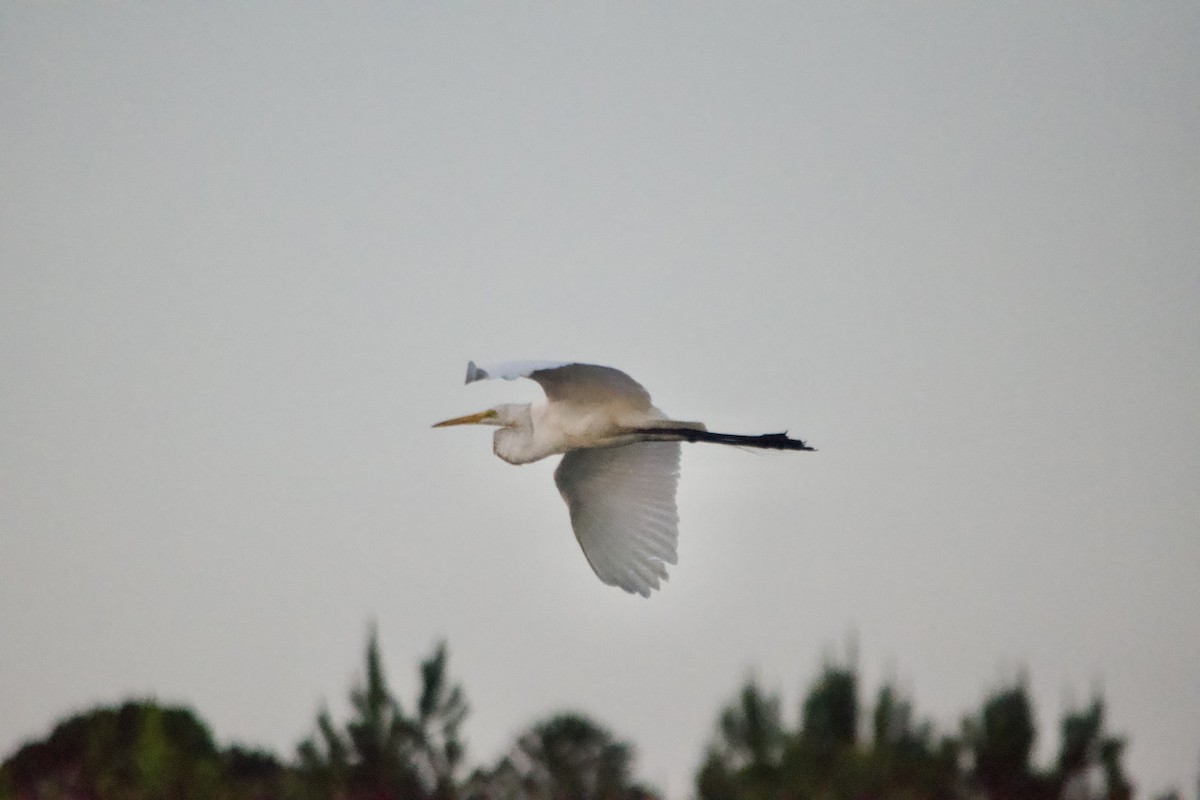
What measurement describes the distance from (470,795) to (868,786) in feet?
35.0

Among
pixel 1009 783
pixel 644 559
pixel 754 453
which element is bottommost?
pixel 1009 783

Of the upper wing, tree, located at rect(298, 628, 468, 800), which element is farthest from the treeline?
the upper wing

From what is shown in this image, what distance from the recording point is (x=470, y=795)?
2481 centimetres

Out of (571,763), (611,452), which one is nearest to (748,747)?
(571,763)

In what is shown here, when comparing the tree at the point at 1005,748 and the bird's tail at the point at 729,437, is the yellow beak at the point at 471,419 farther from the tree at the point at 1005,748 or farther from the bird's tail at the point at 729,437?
the tree at the point at 1005,748

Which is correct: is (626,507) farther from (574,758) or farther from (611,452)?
(574,758)

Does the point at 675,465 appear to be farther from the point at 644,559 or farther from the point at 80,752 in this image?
the point at 80,752

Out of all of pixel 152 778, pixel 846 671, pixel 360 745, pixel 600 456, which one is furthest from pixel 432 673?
pixel 600 456

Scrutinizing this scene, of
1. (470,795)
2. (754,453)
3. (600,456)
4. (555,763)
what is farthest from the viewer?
(555,763)

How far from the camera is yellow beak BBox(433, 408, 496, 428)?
10.2m

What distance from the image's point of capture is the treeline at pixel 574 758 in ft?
85.2

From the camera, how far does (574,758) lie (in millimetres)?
33375

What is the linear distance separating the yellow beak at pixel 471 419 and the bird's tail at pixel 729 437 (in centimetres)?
118

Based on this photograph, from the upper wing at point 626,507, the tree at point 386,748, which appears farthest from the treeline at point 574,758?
the upper wing at point 626,507
